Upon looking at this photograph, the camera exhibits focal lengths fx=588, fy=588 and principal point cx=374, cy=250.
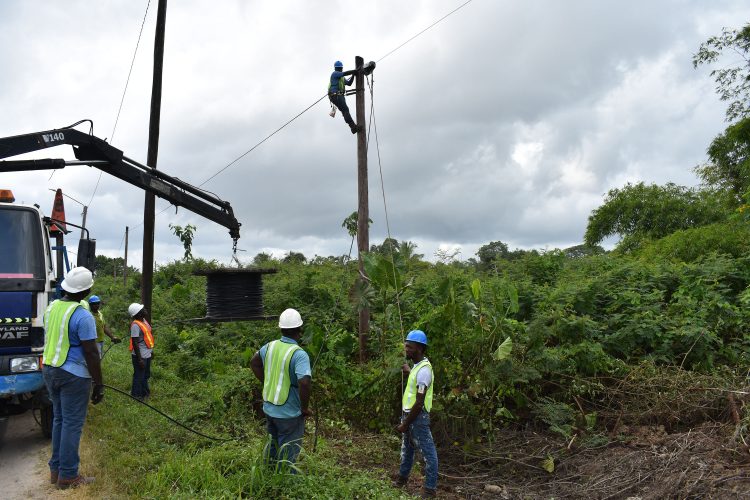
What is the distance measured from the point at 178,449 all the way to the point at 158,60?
331 inches

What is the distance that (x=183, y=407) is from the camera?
8.60 m

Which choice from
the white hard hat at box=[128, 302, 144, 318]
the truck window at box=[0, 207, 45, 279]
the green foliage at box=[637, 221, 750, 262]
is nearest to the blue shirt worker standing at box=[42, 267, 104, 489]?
the truck window at box=[0, 207, 45, 279]

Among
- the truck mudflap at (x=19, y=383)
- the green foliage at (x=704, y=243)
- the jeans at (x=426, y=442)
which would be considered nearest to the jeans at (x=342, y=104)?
the jeans at (x=426, y=442)

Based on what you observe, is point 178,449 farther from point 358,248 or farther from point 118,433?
point 358,248

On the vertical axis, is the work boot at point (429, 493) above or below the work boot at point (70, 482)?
below

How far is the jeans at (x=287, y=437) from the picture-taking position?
5.62m

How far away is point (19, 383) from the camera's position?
264 inches

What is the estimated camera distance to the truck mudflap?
260 inches

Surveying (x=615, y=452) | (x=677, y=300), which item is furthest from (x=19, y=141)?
(x=677, y=300)

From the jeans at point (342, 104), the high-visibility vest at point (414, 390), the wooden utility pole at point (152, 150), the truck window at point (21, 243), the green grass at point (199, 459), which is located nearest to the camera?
the green grass at point (199, 459)

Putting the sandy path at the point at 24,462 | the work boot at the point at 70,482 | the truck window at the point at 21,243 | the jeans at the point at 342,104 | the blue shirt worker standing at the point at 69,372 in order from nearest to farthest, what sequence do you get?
1. the blue shirt worker standing at the point at 69,372
2. the work boot at the point at 70,482
3. the sandy path at the point at 24,462
4. the truck window at the point at 21,243
5. the jeans at the point at 342,104

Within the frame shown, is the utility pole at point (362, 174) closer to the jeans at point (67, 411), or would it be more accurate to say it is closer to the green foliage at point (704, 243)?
the jeans at point (67, 411)

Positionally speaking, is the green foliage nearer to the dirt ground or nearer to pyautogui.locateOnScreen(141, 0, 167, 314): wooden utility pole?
the dirt ground

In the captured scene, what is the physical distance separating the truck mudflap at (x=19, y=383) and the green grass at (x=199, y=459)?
98 centimetres
